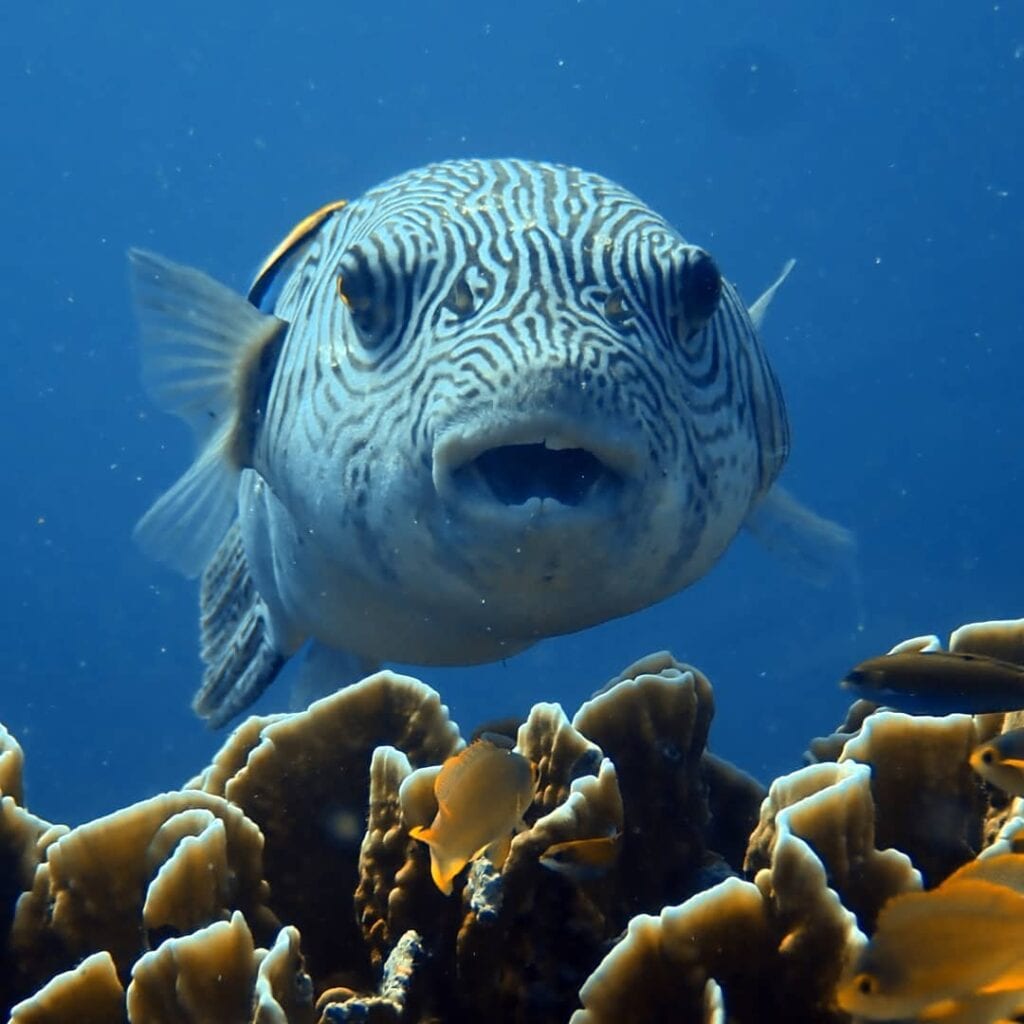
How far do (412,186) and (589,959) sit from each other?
2.87 m

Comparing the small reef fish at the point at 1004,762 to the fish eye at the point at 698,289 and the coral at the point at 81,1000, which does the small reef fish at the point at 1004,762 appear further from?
the coral at the point at 81,1000

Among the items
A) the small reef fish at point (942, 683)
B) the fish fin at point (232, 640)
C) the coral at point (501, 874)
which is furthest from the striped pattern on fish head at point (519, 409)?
the fish fin at point (232, 640)

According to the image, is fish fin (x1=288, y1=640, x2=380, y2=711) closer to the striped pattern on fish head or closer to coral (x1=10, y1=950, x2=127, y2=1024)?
the striped pattern on fish head

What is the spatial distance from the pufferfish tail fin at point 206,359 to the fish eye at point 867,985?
2.98 m

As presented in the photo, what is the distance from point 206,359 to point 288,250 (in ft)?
3.57

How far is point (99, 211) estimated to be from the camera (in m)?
90.9

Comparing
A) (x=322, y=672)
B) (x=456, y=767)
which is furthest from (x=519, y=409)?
(x=322, y=672)

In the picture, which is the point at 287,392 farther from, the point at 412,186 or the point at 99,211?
the point at 99,211

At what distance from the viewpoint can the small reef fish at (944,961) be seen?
1.54 meters

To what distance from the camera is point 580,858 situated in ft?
7.36

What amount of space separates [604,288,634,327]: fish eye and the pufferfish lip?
54 cm

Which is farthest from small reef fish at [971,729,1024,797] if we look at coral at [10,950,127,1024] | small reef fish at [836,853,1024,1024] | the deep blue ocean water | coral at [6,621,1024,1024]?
the deep blue ocean water

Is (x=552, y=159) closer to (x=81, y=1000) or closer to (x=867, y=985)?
(x=81, y=1000)

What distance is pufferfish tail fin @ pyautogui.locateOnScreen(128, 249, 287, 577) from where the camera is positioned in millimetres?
3910
